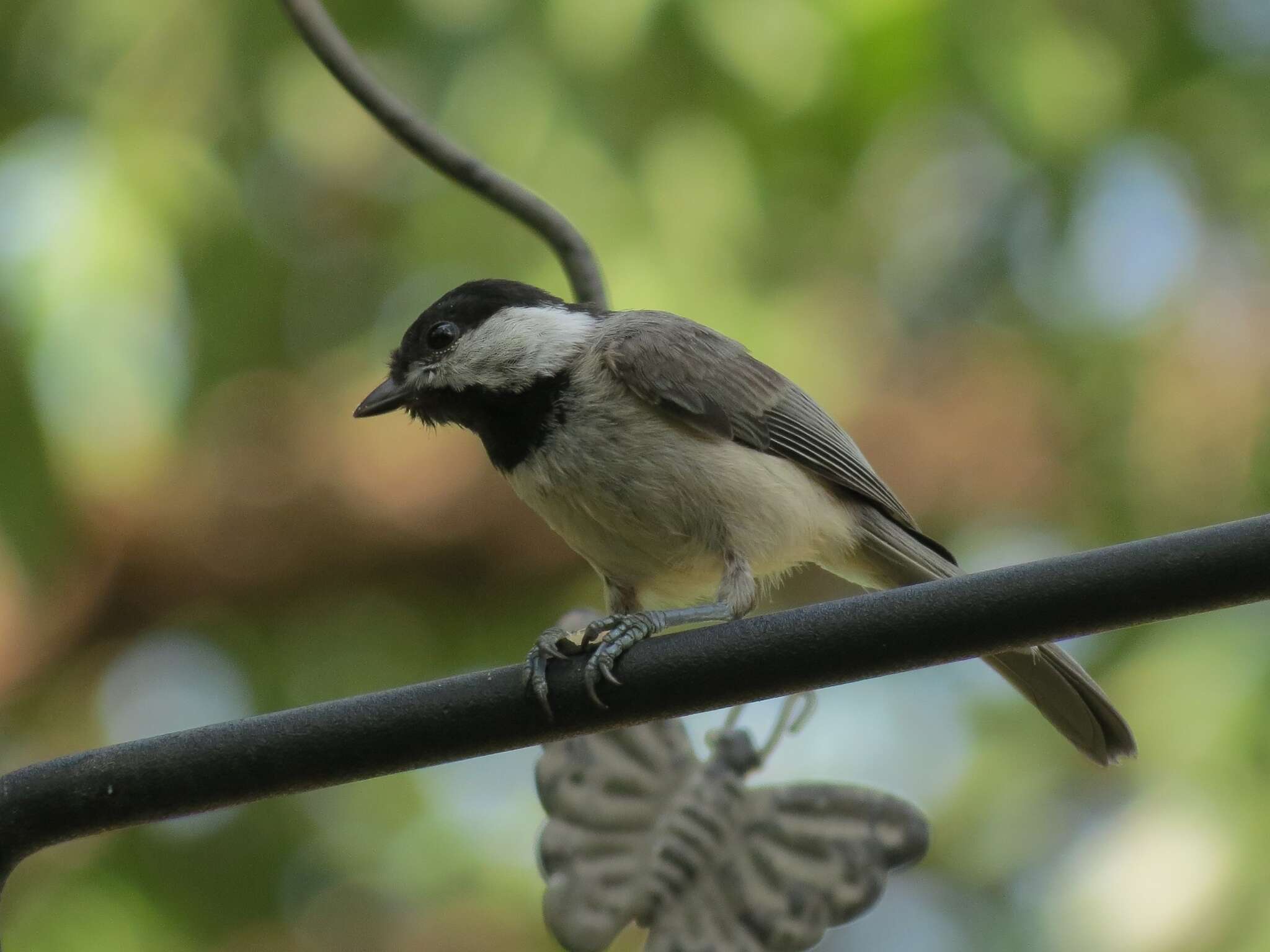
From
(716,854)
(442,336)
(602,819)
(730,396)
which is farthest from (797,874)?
(442,336)

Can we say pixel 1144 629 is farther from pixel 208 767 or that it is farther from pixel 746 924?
pixel 208 767

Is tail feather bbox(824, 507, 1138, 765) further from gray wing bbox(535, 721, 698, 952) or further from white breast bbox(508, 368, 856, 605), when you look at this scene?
gray wing bbox(535, 721, 698, 952)

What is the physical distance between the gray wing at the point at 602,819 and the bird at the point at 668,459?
0.20m

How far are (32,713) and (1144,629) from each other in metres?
3.00

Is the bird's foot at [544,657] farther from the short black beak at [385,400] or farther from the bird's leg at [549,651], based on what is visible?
the short black beak at [385,400]

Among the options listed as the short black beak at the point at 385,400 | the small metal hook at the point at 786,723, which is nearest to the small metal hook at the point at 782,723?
the small metal hook at the point at 786,723

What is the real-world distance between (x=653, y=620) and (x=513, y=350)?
0.66 metres

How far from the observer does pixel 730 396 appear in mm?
2398

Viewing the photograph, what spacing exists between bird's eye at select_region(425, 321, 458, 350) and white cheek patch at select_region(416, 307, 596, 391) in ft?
0.06

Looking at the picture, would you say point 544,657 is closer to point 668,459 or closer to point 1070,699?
point 668,459

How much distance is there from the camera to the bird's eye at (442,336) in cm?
247

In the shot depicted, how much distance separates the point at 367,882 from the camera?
354 cm

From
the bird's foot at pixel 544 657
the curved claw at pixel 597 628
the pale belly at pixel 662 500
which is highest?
the pale belly at pixel 662 500

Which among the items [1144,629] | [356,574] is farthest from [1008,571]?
[356,574]
